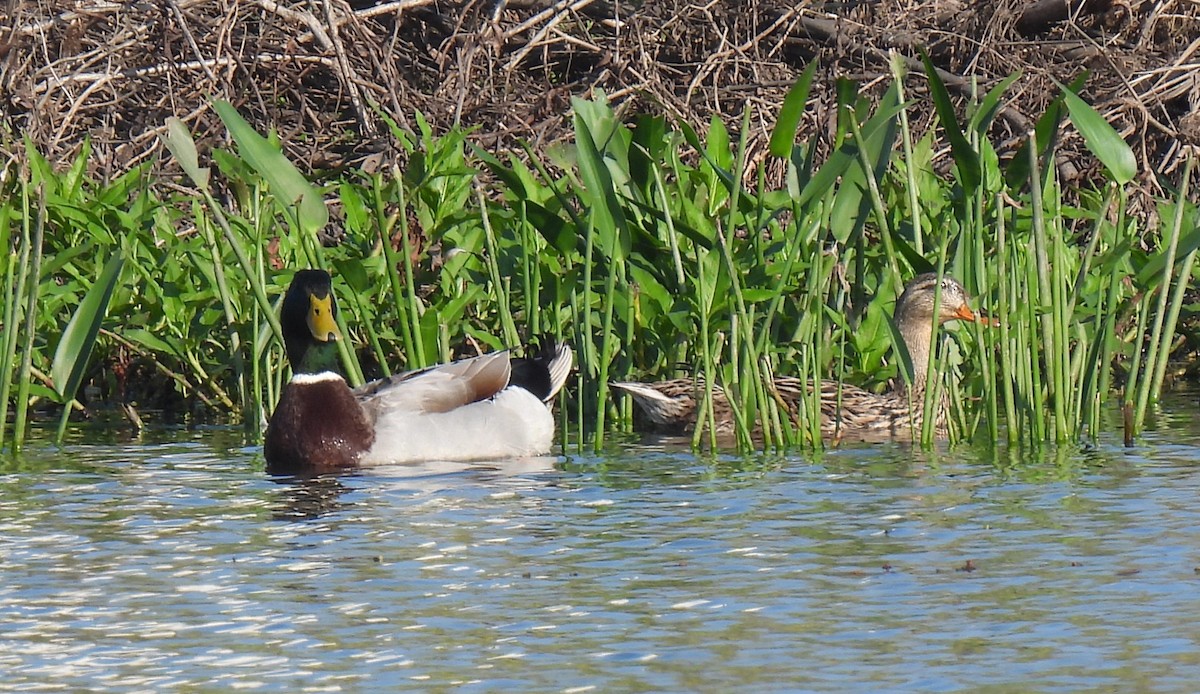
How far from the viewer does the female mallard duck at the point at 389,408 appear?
26.7 ft

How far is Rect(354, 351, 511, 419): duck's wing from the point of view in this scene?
830 cm

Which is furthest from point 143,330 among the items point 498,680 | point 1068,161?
point 1068,161

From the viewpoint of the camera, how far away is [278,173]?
828 centimetres

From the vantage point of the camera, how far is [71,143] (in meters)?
12.4

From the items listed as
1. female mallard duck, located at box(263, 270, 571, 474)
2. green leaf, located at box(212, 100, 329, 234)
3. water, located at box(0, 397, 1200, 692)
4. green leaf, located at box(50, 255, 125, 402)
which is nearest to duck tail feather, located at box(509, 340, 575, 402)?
female mallard duck, located at box(263, 270, 571, 474)

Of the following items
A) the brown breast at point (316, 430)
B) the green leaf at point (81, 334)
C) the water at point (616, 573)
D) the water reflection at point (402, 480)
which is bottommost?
the water at point (616, 573)

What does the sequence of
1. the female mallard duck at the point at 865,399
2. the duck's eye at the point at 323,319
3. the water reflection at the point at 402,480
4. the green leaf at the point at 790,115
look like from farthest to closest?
the female mallard duck at the point at 865,399 → the duck's eye at the point at 323,319 → the green leaf at the point at 790,115 → the water reflection at the point at 402,480

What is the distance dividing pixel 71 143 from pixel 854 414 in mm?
5678

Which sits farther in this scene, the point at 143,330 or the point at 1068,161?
the point at 1068,161

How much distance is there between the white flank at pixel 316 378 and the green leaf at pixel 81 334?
2.63 feet

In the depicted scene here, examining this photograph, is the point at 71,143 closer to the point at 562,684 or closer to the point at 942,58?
the point at 942,58

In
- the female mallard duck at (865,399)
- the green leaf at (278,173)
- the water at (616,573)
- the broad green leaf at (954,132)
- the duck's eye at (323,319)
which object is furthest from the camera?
the female mallard duck at (865,399)

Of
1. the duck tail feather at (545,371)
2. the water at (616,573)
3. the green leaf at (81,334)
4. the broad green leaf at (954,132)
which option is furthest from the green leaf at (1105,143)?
the green leaf at (81,334)

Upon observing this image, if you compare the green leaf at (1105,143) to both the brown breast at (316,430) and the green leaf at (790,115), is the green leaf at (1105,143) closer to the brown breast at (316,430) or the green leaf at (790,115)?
the green leaf at (790,115)
